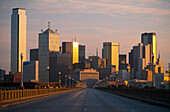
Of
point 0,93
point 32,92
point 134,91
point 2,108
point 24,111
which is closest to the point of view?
point 24,111

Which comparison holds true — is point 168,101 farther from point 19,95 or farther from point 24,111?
point 19,95

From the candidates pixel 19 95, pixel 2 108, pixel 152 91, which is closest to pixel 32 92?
pixel 19 95

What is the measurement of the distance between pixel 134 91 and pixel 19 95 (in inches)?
923

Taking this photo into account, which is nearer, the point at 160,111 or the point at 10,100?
the point at 160,111

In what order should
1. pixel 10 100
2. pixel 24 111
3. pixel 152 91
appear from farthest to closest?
1. pixel 152 91
2. pixel 10 100
3. pixel 24 111

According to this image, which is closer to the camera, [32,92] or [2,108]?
[2,108]

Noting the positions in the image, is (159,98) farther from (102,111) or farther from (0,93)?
(0,93)

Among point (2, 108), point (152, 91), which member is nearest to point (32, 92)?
point (152, 91)

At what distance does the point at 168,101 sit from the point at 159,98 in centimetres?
441

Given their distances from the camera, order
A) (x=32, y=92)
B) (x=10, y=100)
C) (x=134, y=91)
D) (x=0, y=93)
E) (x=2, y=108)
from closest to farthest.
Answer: (x=2, y=108) < (x=0, y=93) < (x=10, y=100) < (x=32, y=92) < (x=134, y=91)

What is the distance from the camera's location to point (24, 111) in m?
27.8

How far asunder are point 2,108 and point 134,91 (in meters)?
33.3

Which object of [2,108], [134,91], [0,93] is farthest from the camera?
[134,91]

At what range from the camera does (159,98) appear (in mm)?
39156
